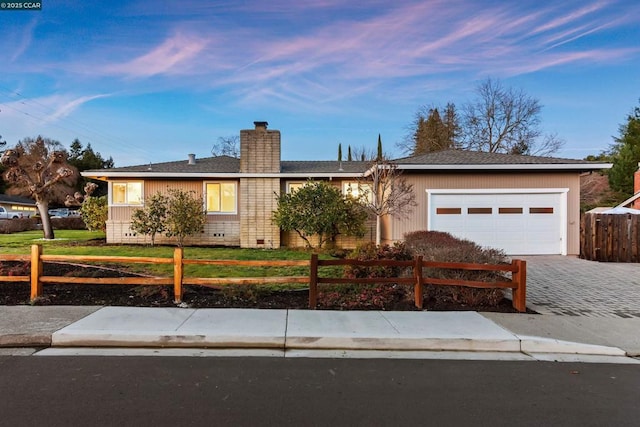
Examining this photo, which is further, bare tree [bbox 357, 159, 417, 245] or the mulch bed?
bare tree [bbox 357, 159, 417, 245]

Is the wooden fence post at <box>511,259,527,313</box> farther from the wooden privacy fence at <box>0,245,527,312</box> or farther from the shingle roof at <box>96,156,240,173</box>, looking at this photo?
the shingle roof at <box>96,156,240,173</box>

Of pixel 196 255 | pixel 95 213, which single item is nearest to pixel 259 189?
pixel 196 255

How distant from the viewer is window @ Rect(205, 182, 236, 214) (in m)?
17.5

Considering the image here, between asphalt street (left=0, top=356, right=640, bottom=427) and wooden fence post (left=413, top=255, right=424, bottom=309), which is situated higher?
wooden fence post (left=413, top=255, right=424, bottom=309)

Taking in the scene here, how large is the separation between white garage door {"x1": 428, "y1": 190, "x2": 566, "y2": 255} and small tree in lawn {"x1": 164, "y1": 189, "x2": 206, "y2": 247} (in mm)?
9387

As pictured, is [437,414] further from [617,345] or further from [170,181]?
[170,181]

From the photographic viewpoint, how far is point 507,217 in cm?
1480

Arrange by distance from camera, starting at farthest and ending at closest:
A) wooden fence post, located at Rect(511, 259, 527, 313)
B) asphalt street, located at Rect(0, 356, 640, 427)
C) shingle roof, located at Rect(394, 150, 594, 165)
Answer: shingle roof, located at Rect(394, 150, 594, 165) → wooden fence post, located at Rect(511, 259, 527, 313) → asphalt street, located at Rect(0, 356, 640, 427)

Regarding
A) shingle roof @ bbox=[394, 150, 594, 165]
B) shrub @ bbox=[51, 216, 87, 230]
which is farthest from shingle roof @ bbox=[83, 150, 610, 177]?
shrub @ bbox=[51, 216, 87, 230]

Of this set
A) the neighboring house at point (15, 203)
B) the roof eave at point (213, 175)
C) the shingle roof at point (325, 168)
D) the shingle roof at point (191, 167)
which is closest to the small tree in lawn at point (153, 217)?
the roof eave at point (213, 175)

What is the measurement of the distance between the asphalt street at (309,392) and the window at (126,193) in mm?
13503

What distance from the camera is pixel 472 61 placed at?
18.5 meters

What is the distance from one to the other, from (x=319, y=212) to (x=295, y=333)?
10003 mm

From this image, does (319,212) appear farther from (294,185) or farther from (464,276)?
(464,276)
